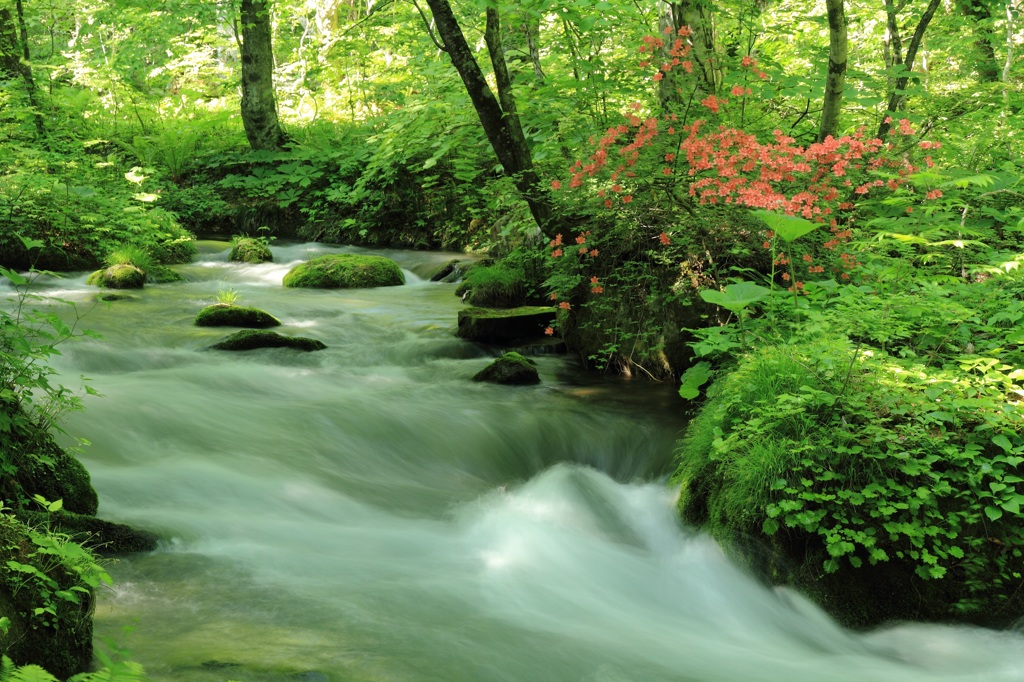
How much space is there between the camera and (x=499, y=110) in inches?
285

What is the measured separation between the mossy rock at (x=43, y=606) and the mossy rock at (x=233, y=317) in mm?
5821

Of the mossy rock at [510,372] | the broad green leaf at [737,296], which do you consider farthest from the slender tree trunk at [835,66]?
the broad green leaf at [737,296]

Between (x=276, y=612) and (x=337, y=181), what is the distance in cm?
1261

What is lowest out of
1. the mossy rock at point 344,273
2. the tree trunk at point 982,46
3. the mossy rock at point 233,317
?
the mossy rock at point 233,317

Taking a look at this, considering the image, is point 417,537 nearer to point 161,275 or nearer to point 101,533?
point 101,533

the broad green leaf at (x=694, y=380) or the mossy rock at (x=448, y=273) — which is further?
the mossy rock at (x=448, y=273)

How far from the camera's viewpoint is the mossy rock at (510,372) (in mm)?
6840

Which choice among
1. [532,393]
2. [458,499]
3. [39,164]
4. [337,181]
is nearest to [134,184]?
[39,164]

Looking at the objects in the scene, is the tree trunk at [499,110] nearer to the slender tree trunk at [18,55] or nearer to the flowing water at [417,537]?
the flowing water at [417,537]

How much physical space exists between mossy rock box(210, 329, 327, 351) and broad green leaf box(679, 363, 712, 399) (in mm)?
3833

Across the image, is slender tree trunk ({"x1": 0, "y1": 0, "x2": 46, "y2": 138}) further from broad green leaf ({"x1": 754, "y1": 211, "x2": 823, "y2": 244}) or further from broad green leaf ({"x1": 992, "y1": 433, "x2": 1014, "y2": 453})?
broad green leaf ({"x1": 992, "y1": 433, "x2": 1014, "y2": 453})

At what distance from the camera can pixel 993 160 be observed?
729 centimetres

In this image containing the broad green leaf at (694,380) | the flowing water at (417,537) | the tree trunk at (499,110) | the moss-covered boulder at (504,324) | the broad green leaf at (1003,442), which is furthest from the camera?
the moss-covered boulder at (504,324)

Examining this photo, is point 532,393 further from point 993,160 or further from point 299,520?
point 993,160
